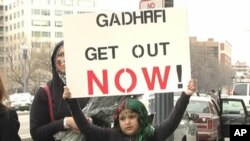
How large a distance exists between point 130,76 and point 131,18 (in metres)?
0.40

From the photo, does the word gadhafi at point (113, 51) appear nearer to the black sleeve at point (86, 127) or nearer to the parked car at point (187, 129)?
the black sleeve at point (86, 127)

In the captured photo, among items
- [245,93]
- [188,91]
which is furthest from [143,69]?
[245,93]

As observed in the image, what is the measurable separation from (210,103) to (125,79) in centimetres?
966

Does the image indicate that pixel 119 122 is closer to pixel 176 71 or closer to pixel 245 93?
pixel 176 71

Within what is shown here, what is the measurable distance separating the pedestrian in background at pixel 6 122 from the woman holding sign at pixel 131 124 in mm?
363

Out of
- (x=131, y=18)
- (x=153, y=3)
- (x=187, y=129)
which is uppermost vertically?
(x=153, y=3)

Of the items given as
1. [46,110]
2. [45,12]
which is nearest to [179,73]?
[46,110]

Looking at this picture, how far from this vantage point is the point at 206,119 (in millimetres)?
12555

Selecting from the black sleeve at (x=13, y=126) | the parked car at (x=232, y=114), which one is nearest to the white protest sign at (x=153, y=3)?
the black sleeve at (x=13, y=126)

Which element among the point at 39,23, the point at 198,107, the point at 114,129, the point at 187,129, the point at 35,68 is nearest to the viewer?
the point at 114,129

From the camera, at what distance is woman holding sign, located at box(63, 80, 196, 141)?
3.41 meters

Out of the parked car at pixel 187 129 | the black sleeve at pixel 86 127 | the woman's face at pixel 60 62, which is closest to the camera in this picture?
the black sleeve at pixel 86 127

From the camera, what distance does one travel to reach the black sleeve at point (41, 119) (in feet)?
12.3

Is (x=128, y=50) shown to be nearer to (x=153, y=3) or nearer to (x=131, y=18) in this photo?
(x=131, y=18)
